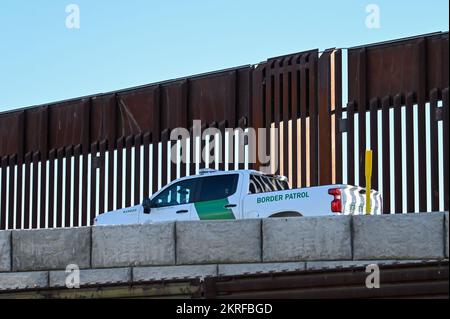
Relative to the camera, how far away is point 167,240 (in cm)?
1571

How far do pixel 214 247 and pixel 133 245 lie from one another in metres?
1.34

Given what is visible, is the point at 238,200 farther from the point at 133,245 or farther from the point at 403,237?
the point at 403,237

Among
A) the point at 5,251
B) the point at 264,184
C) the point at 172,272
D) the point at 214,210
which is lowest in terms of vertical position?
the point at 172,272

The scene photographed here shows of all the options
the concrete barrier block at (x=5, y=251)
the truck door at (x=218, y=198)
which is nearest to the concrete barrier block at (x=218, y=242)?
the concrete barrier block at (x=5, y=251)

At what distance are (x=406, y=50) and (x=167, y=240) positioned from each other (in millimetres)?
11822

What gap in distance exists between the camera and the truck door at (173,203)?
2102 cm

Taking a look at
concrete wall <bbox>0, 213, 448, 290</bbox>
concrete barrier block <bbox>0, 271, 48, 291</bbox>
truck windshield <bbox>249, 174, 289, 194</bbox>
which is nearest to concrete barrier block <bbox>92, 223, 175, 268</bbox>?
concrete wall <bbox>0, 213, 448, 290</bbox>

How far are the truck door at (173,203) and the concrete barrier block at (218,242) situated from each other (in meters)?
5.29

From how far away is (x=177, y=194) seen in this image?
2128cm

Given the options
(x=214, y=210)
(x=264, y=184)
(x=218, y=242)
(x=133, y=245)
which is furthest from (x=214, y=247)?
(x=264, y=184)

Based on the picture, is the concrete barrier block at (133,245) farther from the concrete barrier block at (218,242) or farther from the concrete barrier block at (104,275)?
the concrete barrier block at (218,242)

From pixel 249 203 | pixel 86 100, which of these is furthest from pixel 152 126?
pixel 249 203
